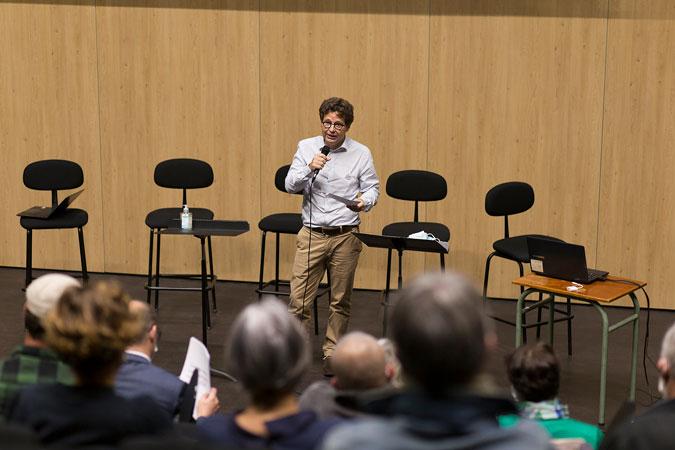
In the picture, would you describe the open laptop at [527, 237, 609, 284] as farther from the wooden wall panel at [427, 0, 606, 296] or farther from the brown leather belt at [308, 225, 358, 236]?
the wooden wall panel at [427, 0, 606, 296]

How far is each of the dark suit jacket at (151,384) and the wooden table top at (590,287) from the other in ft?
7.97

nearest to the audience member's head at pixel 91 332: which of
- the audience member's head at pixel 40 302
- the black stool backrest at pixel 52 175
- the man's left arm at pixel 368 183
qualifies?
the audience member's head at pixel 40 302

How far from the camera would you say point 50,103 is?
7.60 metres

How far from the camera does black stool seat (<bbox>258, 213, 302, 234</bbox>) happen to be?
645 cm

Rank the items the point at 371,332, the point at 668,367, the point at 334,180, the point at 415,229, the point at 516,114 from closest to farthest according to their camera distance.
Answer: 1. the point at 668,367
2. the point at 334,180
3. the point at 415,229
4. the point at 371,332
5. the point at 516,114

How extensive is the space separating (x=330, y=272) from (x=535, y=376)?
9.30ft

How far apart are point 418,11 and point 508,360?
436 centimetres

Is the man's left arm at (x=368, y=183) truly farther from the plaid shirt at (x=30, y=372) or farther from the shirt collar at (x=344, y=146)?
the plaid shirt at (x=30, y=372)

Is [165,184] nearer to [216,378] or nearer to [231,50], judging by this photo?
[231,50]

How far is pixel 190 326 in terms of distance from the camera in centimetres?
648

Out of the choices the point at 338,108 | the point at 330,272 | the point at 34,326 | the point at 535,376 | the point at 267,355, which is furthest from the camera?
the point at 330,272

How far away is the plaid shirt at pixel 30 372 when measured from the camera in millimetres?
2645

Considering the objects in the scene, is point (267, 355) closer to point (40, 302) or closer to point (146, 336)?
point (40, 302)

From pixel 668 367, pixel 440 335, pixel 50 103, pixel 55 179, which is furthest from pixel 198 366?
pixel 50 103
